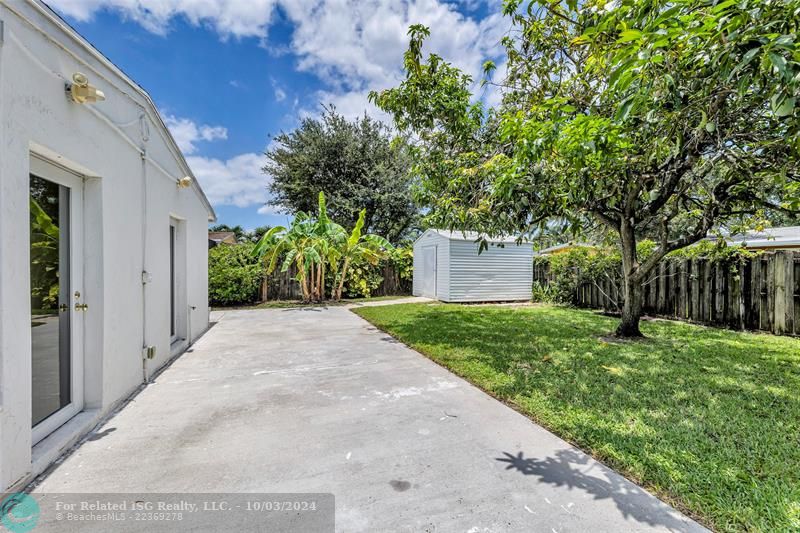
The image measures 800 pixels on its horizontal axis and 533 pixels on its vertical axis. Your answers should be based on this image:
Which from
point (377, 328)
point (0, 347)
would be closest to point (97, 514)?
point (0, 347)

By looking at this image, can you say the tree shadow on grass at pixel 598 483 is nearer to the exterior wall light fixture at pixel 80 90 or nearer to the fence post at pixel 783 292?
the exterior wall light fixture at pixel 80 90

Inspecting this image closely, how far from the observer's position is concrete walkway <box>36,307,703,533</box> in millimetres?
2131

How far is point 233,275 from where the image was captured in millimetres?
12641

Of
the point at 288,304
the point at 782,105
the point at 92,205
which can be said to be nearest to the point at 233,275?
the point at 288,304

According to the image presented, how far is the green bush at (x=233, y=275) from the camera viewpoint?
12.5m

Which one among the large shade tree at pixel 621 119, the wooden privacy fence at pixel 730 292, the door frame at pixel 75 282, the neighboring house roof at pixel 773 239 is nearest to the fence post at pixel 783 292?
the wooden privacy fence at pixel 730 292

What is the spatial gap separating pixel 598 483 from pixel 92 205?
4.82 metres

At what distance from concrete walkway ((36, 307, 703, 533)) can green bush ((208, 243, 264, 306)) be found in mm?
8407

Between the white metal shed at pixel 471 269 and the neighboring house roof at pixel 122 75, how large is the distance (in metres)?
8.34

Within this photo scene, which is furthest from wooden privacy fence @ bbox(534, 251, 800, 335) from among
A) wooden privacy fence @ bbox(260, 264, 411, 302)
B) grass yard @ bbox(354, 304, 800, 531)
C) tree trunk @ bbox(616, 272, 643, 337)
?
wooden privacy fence @ bbox(260, 264, 411, 302)

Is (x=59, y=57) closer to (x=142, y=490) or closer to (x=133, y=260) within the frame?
(x=133, y=260)

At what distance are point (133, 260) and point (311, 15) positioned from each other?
316 inches

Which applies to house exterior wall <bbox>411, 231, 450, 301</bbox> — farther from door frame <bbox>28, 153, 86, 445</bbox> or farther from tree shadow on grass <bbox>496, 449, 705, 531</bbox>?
door frame <bbox>28, 153, 86, 445</bbox>

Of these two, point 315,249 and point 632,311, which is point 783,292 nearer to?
point 632,311
